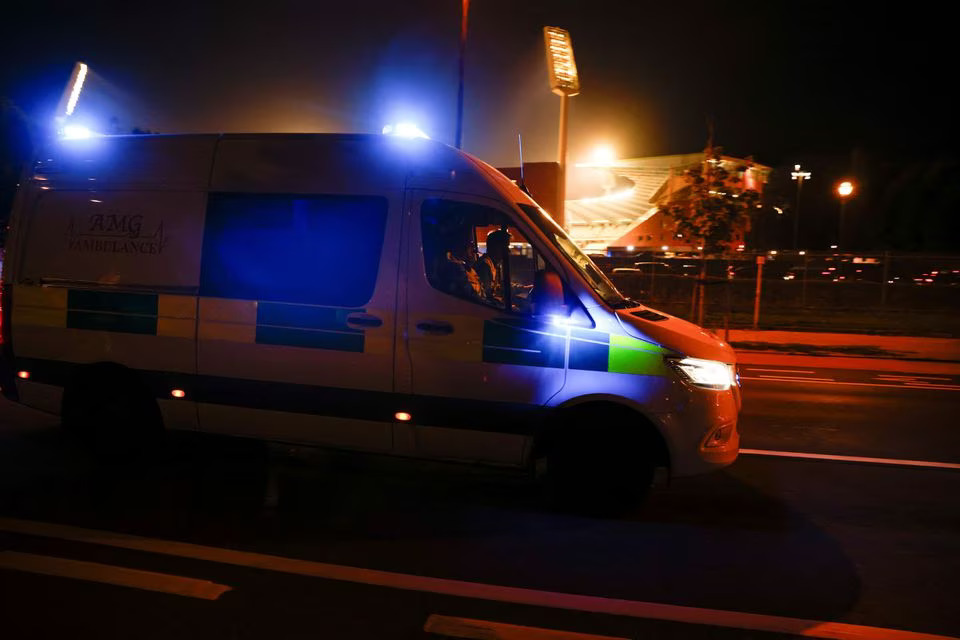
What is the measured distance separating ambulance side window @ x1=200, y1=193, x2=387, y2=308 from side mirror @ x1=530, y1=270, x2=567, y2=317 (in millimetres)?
1124

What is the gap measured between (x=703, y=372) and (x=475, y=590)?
2066 millimetres

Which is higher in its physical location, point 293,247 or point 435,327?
Result: point 293,247

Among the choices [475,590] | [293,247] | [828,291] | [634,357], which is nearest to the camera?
[475,590]

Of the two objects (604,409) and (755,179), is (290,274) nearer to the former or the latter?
(604,409)

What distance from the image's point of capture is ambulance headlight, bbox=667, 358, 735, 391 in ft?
17.1

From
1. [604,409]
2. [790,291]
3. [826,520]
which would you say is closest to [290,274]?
[604,409]

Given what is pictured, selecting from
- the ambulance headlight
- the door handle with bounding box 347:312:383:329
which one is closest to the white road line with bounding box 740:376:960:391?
the ambulance headlight

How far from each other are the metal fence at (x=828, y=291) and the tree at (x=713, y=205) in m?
7.33

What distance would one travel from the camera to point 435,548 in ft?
15.9

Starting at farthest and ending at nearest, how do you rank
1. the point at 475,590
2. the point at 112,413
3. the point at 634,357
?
the point at 112,413, the point at 634,357, the point at 475,590

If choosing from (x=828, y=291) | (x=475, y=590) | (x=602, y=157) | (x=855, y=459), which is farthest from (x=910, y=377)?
(x=602, y=157)

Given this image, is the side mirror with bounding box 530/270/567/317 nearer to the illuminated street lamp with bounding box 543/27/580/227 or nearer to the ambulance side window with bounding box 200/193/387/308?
the ambulance side window with bounding box 200/193/387/308

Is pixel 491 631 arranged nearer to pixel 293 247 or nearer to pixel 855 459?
pixel 293 247

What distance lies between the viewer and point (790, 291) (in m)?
25.7
